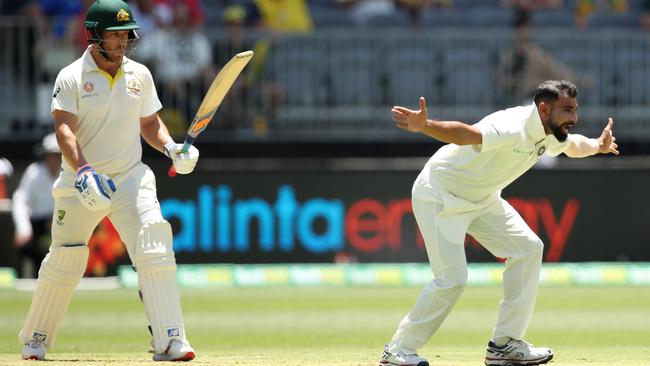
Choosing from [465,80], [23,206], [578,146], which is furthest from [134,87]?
[465,80]

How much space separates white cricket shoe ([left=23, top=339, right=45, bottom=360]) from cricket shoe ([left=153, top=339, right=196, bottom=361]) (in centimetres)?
70

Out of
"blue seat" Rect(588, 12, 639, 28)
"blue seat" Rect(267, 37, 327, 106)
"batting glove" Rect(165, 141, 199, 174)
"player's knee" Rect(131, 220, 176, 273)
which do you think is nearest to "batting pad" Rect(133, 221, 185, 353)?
"player's knee" Rect(131, 220, 176, 273)

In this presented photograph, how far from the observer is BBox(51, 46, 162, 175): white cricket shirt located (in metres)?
6.68

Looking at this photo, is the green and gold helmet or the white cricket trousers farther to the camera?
the green and gold helmet

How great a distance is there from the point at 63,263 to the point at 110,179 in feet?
1.97

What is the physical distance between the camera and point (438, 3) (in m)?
15.5

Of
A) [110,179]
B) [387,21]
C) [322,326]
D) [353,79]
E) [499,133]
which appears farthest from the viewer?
[387,21]

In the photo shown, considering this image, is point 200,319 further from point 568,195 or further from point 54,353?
point 568,195

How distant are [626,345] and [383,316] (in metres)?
2.49

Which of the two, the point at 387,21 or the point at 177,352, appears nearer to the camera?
the point at 177,352

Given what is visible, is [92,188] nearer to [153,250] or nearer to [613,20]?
[153,250]

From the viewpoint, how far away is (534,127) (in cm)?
646

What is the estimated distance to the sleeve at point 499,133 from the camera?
629 centimetres

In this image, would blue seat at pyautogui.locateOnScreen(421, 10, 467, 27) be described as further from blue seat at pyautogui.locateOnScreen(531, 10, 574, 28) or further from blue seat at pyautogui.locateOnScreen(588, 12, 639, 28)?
blue seat at pyautogui.locateOnScreen(588, 12, 639, 28)
